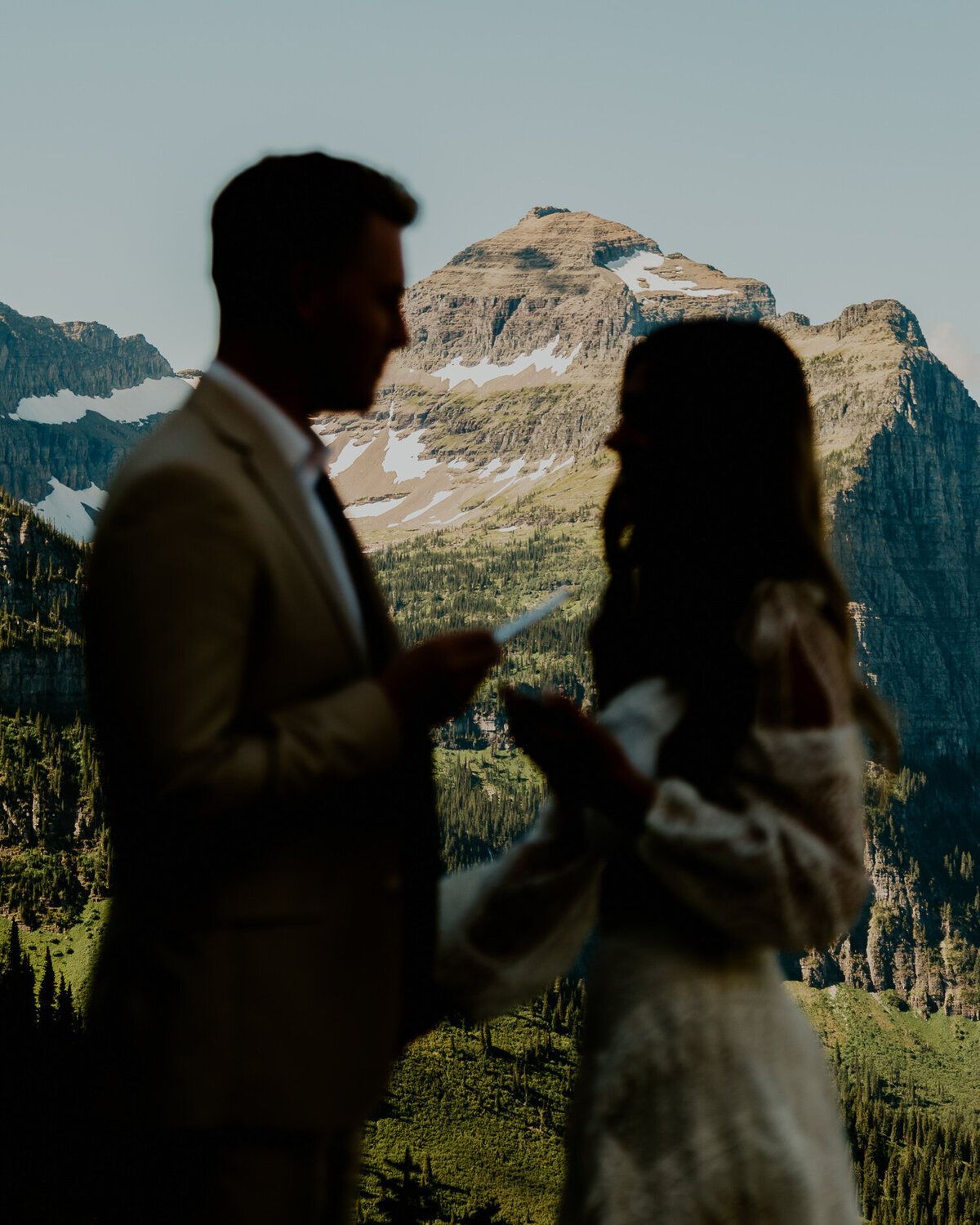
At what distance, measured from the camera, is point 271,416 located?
3322 mm

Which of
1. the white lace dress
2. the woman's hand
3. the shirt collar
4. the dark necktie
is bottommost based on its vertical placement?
the white lace dress

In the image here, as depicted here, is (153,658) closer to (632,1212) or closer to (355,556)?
(355,556)

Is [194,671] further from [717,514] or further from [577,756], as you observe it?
[717,514]

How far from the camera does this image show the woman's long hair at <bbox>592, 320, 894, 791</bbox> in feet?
12.4

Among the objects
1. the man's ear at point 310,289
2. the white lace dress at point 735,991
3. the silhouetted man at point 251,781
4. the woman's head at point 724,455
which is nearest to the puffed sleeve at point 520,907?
the white lace dress at point 735,991

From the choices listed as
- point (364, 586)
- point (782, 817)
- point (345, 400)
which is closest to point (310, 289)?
point (345, 400)

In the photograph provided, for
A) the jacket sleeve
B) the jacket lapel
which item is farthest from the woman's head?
the jacket sleeve

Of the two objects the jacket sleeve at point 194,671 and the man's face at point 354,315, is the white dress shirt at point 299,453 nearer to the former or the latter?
the man's face at point 354,315

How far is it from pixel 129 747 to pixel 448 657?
842 millimetres

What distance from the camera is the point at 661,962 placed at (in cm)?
383

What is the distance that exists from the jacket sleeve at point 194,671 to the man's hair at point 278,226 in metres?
0.70

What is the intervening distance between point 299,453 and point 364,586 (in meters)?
0.43

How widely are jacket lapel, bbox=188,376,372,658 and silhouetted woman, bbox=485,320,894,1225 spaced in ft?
2.54

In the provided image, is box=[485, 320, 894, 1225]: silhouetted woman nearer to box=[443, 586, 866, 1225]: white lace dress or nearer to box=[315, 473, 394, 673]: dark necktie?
box=[443, 586, 866, 1225]: white lace dress
